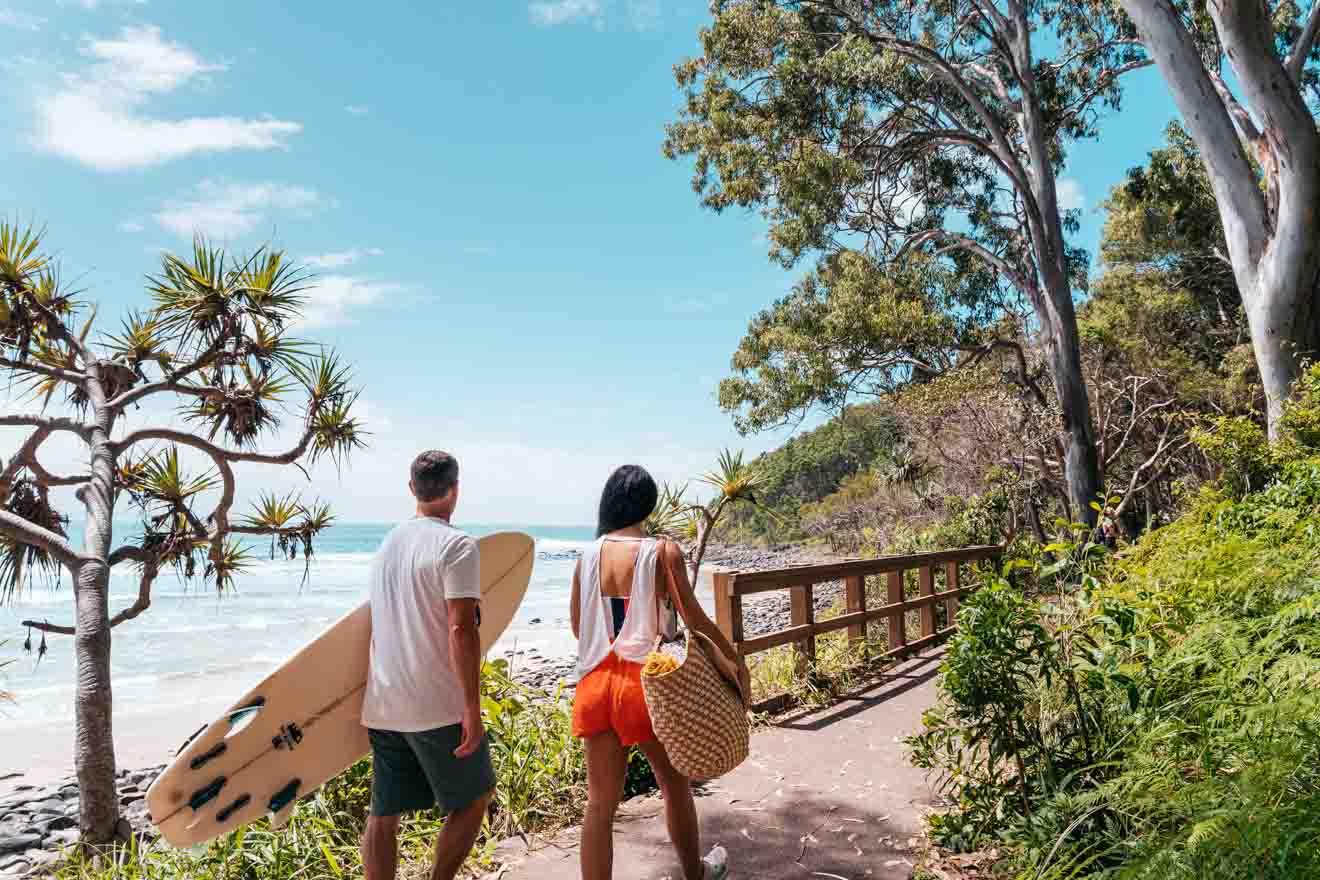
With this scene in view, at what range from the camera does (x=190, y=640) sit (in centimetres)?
2248

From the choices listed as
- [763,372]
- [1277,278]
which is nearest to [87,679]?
[1277,278]

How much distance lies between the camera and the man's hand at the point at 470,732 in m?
2.63

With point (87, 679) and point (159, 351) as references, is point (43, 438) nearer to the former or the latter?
point (159, 351)

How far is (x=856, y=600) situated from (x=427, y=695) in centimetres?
481

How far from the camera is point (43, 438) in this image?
20.3 feet

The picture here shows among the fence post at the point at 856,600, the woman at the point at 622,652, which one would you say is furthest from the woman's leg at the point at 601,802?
the fence post at the point at 856,600

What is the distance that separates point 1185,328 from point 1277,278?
14274 mm

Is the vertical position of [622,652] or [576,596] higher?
[576,596]

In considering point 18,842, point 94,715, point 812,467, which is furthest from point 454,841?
point 812,467

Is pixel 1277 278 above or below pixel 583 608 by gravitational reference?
above

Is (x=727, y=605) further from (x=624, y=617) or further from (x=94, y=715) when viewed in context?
(x=94, y=715)

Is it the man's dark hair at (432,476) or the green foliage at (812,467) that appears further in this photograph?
the green foliage at (812,467)

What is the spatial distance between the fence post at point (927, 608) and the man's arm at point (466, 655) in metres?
6.27

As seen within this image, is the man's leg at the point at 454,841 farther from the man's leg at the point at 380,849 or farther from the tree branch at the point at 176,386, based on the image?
the tree branch at the point at 176,386
